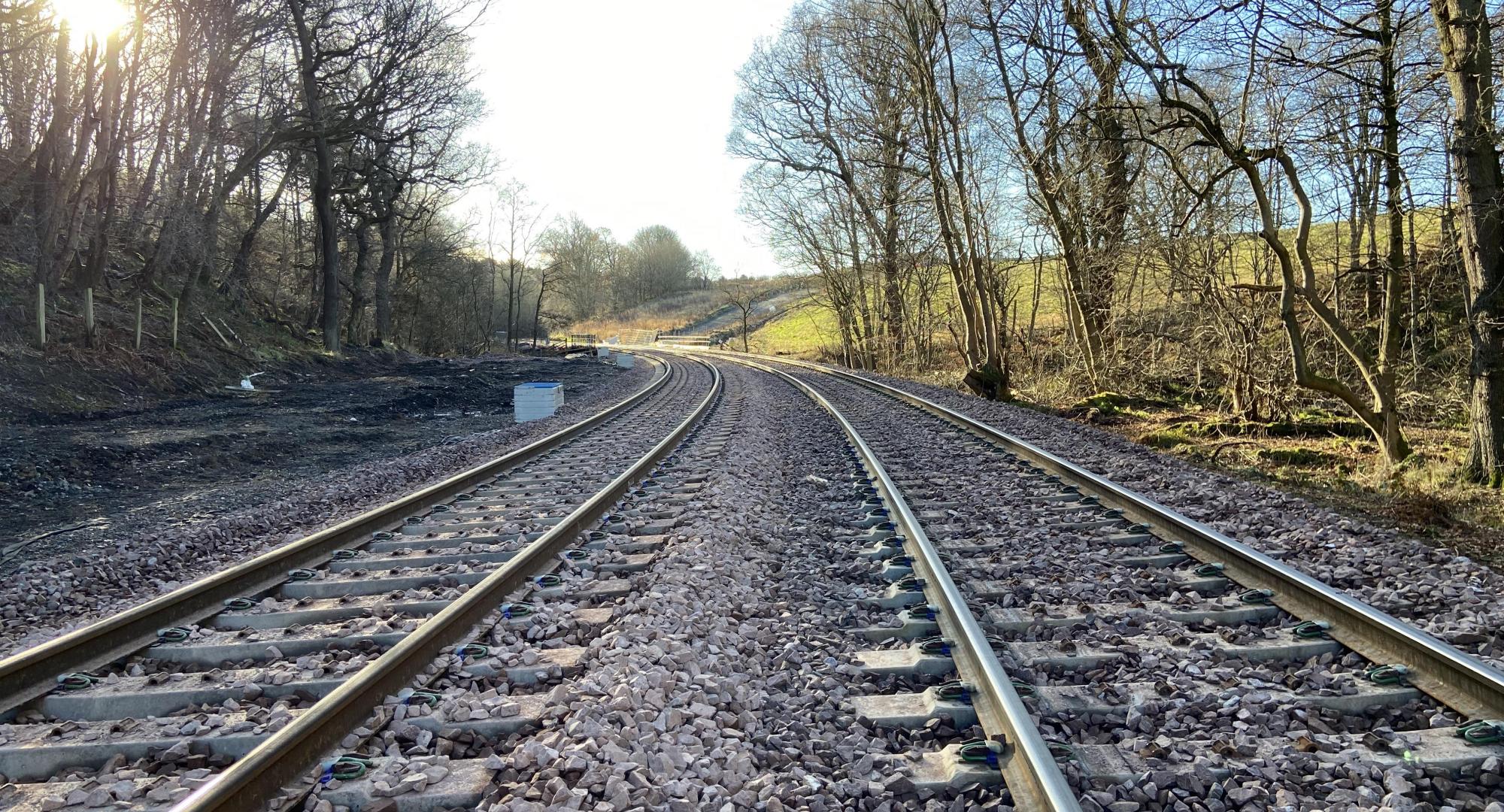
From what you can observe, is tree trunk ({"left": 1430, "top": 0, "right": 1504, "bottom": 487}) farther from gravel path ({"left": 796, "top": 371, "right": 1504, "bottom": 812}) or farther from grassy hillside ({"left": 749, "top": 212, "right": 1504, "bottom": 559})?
gravel path ({"left": 796, "top": 371, "right": 1504, "bottom": 812})

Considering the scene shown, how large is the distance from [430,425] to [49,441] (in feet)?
17.5

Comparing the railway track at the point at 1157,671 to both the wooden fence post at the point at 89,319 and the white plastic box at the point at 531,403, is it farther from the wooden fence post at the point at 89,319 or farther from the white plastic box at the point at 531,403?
the wooden fence post at the point at 89,319

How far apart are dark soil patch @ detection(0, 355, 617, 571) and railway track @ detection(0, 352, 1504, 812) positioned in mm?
3246

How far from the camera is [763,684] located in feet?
12.1

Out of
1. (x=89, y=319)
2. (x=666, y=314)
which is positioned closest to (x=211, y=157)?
(x=89, y=319)

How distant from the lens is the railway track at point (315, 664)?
9.46 ft

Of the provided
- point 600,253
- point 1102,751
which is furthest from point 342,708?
point 600,253

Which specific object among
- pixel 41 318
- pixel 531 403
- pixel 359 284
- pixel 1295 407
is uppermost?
pixel 359 284

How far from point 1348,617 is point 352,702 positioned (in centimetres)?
417

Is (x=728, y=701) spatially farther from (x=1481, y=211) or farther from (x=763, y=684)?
(x=1481, y=211)

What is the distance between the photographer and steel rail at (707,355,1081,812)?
258cm

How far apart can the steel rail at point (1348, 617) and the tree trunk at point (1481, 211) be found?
348 cm

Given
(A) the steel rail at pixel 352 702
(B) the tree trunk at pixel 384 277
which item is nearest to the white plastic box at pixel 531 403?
(A) the steel rail at pixel 352 702

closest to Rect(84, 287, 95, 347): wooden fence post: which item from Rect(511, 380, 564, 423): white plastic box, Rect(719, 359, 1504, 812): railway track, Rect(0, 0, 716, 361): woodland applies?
Rect(0, 0, 716, 361): woodland
